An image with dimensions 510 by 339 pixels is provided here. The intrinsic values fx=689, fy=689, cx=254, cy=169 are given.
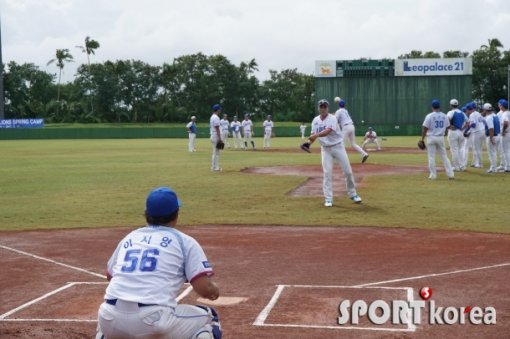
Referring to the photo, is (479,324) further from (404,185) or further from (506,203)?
(404,185)

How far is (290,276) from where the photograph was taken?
8.97 metres

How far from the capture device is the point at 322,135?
49.1ft

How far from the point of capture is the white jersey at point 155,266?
4.73 meters

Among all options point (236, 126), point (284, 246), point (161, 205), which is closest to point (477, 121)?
point (284, 246)

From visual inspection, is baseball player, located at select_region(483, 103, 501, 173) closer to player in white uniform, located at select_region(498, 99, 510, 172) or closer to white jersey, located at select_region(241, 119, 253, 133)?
player in white uniform, located at select_region(498, 99, 510, 172)

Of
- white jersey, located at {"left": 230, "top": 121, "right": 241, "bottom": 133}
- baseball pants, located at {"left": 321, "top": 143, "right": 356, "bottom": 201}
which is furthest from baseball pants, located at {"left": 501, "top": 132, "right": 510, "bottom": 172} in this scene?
white jersey, located at {"left": 230, "top": 121, "right": 241, "bottom": 133}

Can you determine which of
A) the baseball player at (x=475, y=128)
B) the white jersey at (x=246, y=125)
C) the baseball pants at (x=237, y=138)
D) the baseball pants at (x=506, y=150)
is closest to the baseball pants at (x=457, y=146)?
the baseball player at (x=475, y=128)

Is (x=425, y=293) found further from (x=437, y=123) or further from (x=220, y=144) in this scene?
(x=220, y=144)

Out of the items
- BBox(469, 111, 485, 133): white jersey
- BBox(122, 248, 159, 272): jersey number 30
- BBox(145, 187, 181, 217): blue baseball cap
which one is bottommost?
BBox(122, 248, 159, 272): jersey number 30

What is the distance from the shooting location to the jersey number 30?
4.80 meters

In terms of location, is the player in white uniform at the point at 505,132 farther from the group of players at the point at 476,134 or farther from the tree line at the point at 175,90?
the tree line at the point at 175,90

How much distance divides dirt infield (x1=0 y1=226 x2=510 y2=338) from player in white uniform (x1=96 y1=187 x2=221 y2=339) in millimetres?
1806

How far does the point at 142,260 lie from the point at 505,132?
67.0 ft
